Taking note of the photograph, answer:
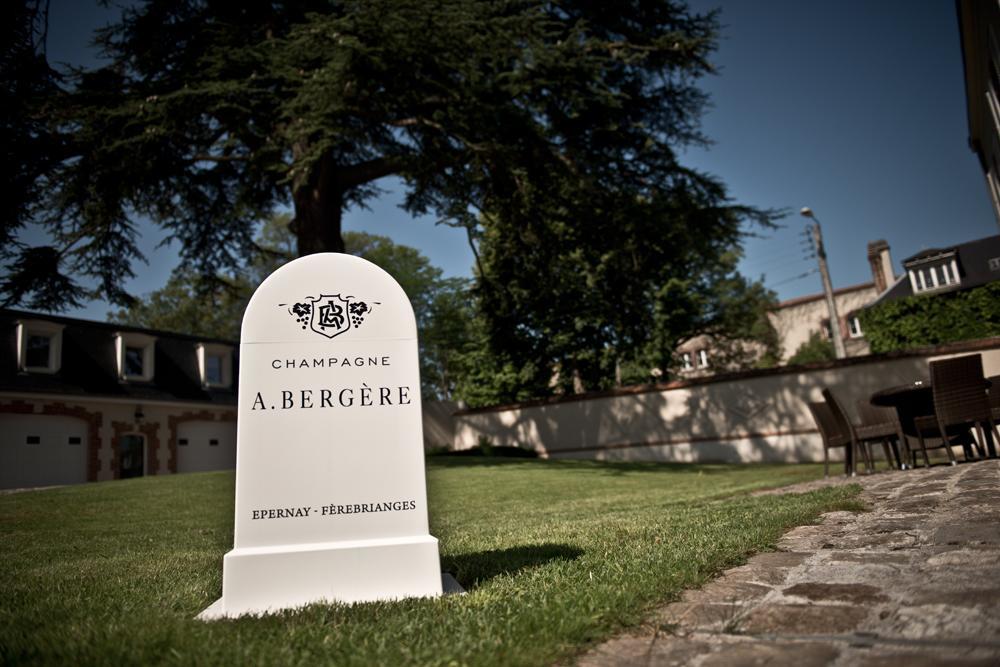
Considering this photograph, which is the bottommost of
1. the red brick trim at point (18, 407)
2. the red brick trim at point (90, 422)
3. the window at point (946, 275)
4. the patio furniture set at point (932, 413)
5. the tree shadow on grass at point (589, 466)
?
the tree shadow on grass at point (589, 466)

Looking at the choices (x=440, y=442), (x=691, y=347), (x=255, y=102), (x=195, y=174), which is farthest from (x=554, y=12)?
(x=691, y=347)

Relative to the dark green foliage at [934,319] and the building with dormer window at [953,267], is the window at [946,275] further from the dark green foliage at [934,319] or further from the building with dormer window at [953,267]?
the dark green foliage at [934,319]

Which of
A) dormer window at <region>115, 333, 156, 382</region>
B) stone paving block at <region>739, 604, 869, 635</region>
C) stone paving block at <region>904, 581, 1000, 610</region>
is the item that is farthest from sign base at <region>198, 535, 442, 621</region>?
dormer window at <region>115, 333, 156, 382</region>

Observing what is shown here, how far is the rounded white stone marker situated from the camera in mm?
3008

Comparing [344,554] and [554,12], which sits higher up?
[554,12]

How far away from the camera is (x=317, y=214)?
14297mm

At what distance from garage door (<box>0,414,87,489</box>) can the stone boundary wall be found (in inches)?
630

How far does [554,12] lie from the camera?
1412cm

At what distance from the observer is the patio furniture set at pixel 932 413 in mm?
8156

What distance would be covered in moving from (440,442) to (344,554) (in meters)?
25.9

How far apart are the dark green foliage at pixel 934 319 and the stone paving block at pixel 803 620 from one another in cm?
2539

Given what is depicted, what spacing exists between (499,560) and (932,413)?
8.40 m

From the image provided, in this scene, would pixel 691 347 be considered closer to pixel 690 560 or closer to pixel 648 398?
pixel 648 398

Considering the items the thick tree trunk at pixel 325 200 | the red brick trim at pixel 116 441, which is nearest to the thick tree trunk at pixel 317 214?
the thick tree trunk at pixel 325 200
